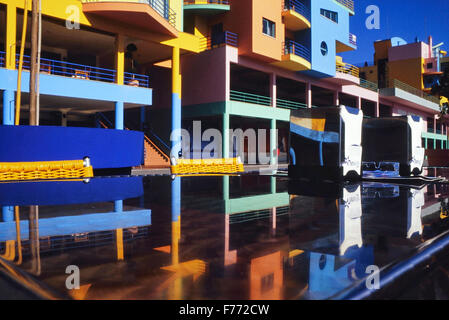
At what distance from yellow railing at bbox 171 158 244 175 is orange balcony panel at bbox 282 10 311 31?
1422 cm

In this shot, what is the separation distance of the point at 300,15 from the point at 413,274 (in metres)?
28.9

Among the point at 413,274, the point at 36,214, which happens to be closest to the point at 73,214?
the point at 36,214

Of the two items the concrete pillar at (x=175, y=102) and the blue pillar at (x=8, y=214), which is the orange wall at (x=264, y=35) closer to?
the concrete pillar at (x=175, y=102)

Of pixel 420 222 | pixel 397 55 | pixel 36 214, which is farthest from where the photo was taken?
pixel 397 55

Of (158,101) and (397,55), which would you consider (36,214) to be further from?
(397,55)

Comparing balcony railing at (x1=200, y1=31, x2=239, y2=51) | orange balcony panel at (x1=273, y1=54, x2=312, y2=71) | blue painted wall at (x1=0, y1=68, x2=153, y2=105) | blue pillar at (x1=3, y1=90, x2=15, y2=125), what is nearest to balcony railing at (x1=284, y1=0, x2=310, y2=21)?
orange balcony panel at (x1=273, y1=54, x2=312, y2=71)

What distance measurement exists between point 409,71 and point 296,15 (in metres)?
37.9

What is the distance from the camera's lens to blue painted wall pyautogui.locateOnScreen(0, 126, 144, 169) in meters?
15.1

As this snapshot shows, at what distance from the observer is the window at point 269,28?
90.9 ft

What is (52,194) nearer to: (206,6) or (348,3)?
(206,6)

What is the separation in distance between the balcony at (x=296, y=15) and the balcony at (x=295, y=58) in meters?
1.42
